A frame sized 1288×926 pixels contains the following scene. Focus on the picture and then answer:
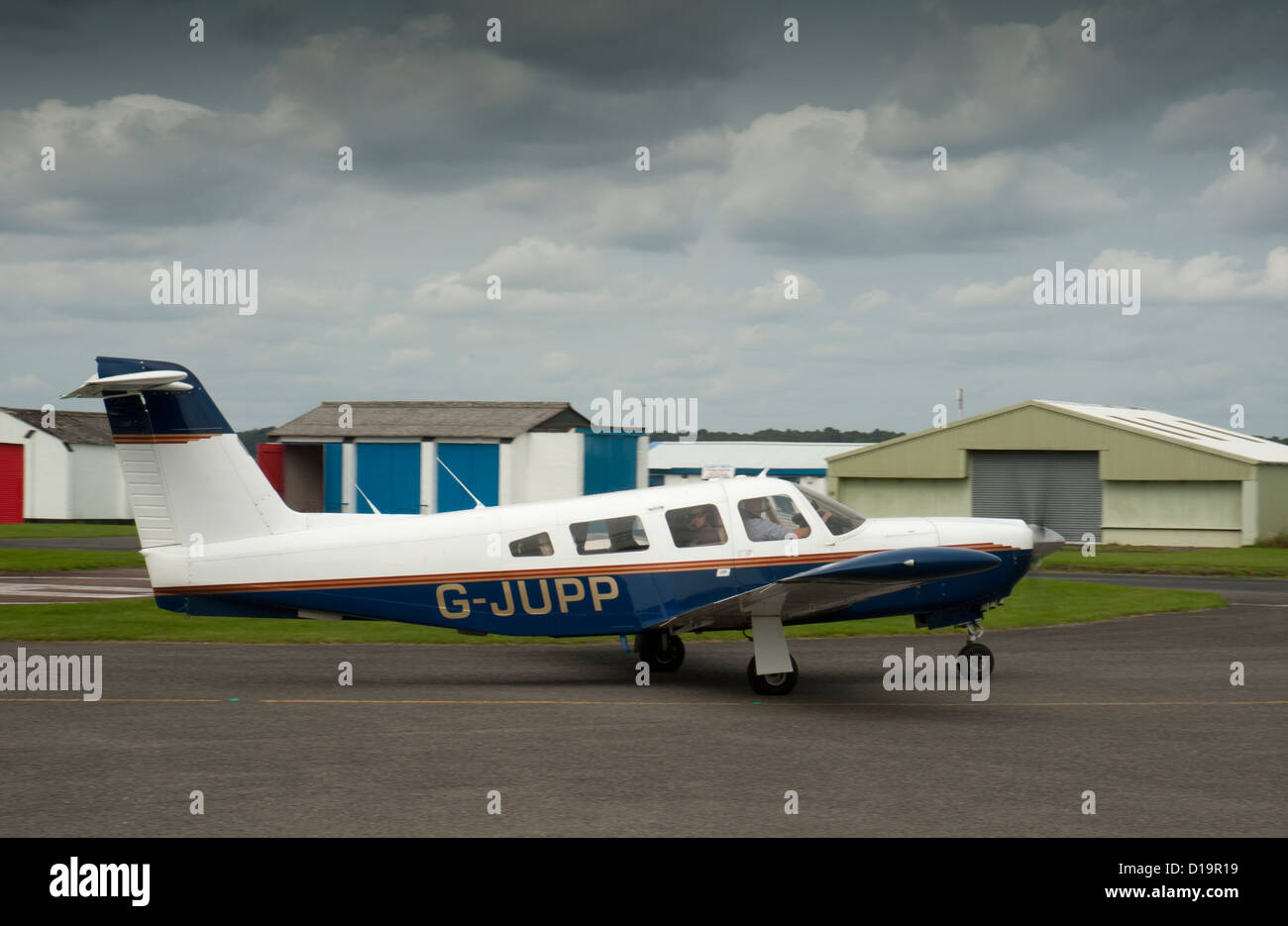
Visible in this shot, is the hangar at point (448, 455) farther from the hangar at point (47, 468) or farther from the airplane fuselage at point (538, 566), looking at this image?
the airplane fuselage at point (538, 566)

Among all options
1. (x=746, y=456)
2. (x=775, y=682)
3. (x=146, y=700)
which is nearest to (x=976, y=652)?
(x=775, y=682)

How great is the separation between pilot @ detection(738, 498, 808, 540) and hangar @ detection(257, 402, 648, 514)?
2252 centimetres

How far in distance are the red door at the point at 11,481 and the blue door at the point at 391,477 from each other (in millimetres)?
23404

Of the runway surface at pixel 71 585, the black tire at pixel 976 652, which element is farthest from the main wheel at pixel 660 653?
the runway surface at pixel 71 585

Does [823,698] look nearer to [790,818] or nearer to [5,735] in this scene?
[790,818]

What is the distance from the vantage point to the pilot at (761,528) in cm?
1284

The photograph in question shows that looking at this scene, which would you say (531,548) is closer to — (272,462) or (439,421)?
(439,421)

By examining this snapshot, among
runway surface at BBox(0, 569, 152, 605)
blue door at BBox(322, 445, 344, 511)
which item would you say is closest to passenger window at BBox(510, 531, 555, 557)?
runway surface at BBox(0, 569, 152, 605)

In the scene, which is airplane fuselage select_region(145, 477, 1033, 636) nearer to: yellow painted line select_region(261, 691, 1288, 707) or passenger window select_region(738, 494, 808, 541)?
passenger window select_region(738, 494, 808, 541)

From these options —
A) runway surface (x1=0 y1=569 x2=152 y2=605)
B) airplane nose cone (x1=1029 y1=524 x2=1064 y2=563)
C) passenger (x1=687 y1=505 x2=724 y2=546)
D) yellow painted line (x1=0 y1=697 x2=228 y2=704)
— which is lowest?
yellow painted line (x1=0 y1=697 x2=228 y2=704)

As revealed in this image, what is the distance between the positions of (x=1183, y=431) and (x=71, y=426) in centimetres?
5043

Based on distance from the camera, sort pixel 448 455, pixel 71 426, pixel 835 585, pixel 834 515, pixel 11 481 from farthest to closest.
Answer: pixel 71 426
pixel 11 481
pixel 448 455
pixel 834 515
pixel 835 585

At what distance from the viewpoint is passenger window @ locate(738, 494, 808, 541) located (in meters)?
12.8

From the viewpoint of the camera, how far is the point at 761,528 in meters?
12.9
